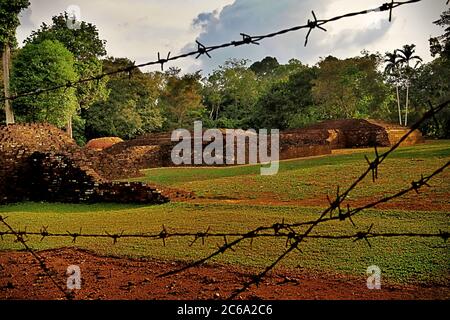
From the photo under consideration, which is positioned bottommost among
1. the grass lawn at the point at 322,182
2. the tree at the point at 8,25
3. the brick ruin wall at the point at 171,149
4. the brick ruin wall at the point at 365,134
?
the grass lawn at the point at 322,182

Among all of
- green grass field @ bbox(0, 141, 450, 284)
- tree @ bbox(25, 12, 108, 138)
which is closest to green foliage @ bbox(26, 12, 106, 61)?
tree @ bbox(25, 12, 108, 138)

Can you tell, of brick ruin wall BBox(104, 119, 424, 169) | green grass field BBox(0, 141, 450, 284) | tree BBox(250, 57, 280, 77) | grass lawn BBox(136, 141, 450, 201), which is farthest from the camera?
tree BBox(250, 57, 280, 77)

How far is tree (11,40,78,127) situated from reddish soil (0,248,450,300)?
1963 centimetres

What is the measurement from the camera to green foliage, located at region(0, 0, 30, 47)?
935 inches

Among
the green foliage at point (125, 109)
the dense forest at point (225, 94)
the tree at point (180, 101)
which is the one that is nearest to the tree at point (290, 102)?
the dense forest at point (225, 94)

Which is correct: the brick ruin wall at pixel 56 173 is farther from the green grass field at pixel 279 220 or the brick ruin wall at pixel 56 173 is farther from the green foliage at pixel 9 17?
the green foliage at pixel 9 17

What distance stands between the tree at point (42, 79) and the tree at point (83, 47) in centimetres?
504

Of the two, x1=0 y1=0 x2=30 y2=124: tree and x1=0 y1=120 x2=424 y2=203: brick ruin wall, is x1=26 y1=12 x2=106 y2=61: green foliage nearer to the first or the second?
x1=0 y1=0 x2=30 y2=124: tree

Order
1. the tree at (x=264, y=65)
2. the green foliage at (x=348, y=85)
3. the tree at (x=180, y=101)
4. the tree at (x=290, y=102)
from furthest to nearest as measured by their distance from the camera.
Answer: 1. the tree at (x=264, y=65)
2. the tree at (x=180, y=101)
3. the tree at (x=290, y=102)
4. the green foliage at (x=348, y=85)

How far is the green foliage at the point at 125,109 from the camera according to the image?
37.4 meters

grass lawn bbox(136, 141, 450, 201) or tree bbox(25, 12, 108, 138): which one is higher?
tree bbox(25, 12, 108, 138)

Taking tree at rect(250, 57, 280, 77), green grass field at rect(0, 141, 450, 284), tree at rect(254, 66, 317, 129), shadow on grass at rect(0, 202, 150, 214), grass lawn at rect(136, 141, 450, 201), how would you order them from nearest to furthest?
green grass field at rect(0, 141, 450, 284) < grass lawn at rect(136, 141, 450, 201) < shadow on grass at rect(0, 202, 150, 214) < tree at rect(254, 66, 317, 129) < tree at rect(250, 57, 280, 77)
